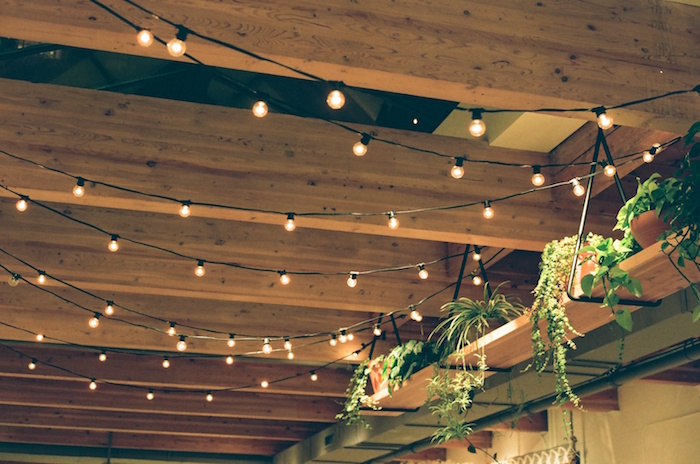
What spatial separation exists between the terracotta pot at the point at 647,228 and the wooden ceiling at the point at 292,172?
1.43ft

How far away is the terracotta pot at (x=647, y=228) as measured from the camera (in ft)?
12.5

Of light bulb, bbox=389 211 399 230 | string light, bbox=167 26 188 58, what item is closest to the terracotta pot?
light bulb, bbox=389 211 399 230

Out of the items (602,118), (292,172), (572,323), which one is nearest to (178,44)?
(602,118)

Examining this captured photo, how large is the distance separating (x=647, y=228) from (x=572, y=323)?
875mm

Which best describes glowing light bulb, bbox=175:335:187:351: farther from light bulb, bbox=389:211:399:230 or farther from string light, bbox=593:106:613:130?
string light, bbox=593:106:613:130

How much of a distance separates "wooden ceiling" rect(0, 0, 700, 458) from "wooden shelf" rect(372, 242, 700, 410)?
23.4 inches

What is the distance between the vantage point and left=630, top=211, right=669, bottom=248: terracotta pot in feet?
12.5

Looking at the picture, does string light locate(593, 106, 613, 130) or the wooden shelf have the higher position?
string light locate(593, 106, 613, 130)

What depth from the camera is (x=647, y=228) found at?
386 centimetres

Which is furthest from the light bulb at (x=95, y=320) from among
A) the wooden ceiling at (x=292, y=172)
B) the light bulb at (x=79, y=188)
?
the light bulb at (x=79, y=188)

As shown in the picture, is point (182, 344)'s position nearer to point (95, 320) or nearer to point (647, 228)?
point (95, 320)

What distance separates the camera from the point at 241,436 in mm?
11172

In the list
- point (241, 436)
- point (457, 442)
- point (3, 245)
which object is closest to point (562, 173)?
point (3, 245)

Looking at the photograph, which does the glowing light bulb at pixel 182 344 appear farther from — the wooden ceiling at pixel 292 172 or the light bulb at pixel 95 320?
the light bulb at pixel 95 320
